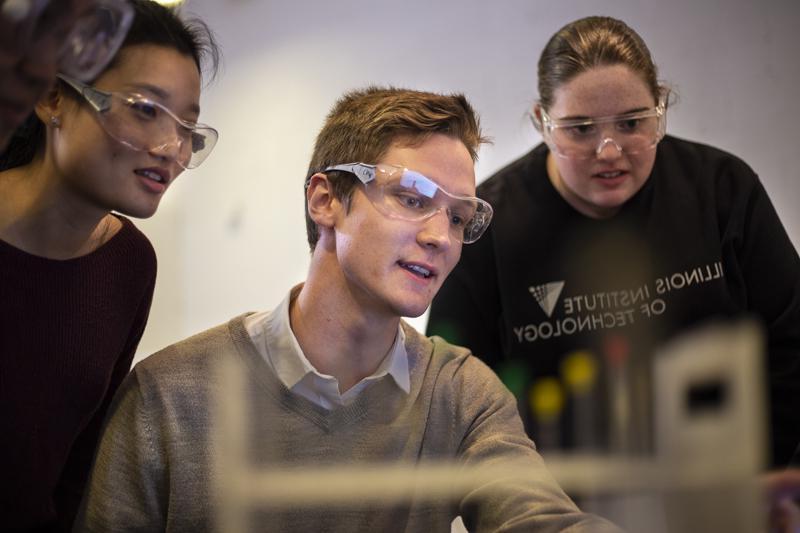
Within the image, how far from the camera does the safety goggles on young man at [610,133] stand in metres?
1.53

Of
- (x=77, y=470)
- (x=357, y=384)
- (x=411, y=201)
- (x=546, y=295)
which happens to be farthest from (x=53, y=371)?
(x=546, y=295)

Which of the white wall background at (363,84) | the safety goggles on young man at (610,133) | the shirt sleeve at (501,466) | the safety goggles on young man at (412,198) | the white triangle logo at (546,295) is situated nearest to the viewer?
the shirt sleeve at (501,466)

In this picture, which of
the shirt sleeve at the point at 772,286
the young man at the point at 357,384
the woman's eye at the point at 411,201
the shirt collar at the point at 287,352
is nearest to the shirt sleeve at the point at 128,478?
the young man at the point at 357,384

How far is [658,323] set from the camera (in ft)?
5.01

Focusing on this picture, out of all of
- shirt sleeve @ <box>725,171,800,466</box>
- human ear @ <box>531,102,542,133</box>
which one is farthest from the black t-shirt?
human ear @ <box>531,102,542,133</box>

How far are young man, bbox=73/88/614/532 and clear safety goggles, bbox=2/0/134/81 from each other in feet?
1.93

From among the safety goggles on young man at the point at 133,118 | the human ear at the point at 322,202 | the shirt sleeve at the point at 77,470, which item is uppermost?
the safety goggles on young man at the point at 133,118

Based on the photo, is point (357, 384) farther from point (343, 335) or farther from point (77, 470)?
point (77, 470)

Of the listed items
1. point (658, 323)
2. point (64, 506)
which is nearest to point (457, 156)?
point (658, 323)

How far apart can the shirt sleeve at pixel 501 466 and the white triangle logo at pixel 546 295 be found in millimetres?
339

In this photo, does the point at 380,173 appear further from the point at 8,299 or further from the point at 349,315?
→ the point at 8,299

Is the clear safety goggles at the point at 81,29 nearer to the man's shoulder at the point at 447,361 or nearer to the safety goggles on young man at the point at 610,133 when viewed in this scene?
the man's shoulder at the point at 447,361

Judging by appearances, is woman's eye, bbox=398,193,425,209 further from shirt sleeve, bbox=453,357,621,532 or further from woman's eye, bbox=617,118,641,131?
woman's eye, bbox=617,118,641,131

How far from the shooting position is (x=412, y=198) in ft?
4.04
